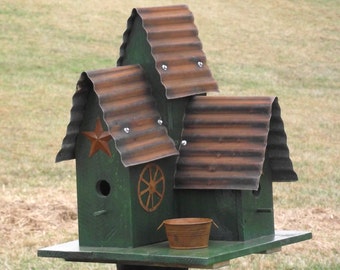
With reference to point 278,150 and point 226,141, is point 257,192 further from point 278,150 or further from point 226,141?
point 226,141

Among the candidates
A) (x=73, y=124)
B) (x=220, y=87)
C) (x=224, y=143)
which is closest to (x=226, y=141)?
(x=224, y=143)

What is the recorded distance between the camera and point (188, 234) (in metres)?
5.16

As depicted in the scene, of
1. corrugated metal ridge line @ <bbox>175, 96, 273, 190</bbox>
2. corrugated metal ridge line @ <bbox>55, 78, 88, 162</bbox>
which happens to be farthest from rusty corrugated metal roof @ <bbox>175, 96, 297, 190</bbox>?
corrugated metal ridge line @ <bbox>55, 78, 88, 162</bbox>

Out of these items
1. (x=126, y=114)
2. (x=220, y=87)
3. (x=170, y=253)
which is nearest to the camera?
(x=170, y=253)

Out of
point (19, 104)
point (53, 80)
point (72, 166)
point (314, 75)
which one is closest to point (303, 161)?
point (72, 166)

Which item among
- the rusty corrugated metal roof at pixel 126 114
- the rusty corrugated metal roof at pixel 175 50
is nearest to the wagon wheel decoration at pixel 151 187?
the rusty corrugated metal roof at pixel 126 114

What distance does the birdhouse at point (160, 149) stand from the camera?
5332 millimetres

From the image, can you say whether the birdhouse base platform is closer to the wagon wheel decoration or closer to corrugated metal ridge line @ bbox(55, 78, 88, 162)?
the wagon wheel decoration

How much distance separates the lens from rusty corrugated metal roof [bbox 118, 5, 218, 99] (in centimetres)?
554

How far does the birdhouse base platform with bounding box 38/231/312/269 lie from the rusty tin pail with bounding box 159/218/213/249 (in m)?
0.04

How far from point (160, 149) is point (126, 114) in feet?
0.80

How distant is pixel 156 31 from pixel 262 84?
65.0ft

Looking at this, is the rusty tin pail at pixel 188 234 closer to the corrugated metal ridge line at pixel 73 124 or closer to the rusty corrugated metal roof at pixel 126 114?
the rusty corrugated metal roof at pixel 126 114

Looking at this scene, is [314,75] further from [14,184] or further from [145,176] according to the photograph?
[145,176]
